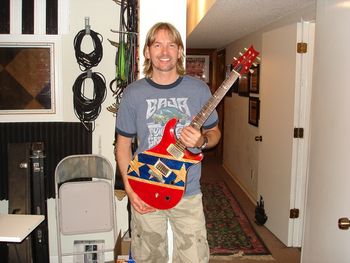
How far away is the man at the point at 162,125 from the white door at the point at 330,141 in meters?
0.62

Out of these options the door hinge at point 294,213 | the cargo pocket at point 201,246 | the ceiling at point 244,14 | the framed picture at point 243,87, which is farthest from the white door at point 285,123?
the cargo pocket at point 201,246

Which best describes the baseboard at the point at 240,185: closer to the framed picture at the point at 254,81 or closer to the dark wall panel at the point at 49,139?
the framed picture at the point at 254,81

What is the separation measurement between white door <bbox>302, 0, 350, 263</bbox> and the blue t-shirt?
0.65 m

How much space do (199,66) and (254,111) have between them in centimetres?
355

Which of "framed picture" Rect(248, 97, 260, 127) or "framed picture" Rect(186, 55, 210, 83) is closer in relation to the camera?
"framed picture" Rect(248, 97, 260, 127)

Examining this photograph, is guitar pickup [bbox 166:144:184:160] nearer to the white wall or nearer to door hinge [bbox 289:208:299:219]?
door hinge [bbox 289:208:299:219]

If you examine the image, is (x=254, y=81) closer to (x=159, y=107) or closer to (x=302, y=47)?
(x=302, y=47)

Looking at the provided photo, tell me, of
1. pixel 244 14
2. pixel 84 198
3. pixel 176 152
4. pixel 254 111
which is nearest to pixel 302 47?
pixel 244 14

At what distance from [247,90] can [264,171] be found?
4.92 ft

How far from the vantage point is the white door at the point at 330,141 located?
1.77 metres

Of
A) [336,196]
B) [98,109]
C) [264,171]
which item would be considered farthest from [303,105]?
[98,109]

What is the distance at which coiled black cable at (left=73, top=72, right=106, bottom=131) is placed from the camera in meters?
2.81

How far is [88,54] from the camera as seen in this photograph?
2781mm

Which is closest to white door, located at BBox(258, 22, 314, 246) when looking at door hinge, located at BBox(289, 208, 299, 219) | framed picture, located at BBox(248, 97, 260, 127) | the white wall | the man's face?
door hinge, located at BBox(289, 208, 299, 219)
